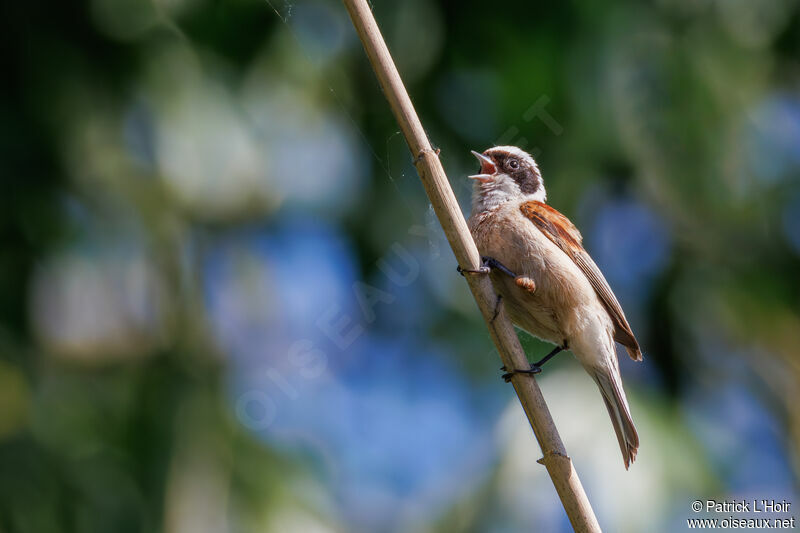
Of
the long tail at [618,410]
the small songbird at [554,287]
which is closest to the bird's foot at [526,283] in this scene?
the small songbird at [554,287]

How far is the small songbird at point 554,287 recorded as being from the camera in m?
3.73

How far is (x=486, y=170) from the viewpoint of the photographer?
425cm

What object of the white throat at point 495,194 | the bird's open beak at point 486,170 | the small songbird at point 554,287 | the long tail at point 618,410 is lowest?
the long tail at point 618,410

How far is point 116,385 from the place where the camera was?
5.95m

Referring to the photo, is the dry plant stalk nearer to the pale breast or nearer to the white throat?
the pale breast

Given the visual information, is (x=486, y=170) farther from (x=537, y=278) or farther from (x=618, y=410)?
(x=618, y=410)

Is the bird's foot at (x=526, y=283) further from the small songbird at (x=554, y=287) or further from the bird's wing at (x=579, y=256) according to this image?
the bird's wing at (x=579, y=256)

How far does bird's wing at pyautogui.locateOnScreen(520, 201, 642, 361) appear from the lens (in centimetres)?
388

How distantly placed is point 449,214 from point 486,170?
1880mm

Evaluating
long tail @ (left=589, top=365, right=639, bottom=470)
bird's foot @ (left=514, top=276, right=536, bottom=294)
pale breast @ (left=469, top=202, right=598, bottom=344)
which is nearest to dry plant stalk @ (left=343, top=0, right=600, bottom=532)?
long tail @ (left=589, top=365, right=639, bottom=470)

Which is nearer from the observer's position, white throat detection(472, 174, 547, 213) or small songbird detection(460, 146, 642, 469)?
small songbird detection(460, 146, 642, 469)

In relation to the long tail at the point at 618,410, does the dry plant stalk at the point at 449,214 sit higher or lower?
higher

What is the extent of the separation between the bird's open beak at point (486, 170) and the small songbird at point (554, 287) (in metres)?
0.12

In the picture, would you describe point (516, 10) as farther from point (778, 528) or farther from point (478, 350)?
point (778, 528)
